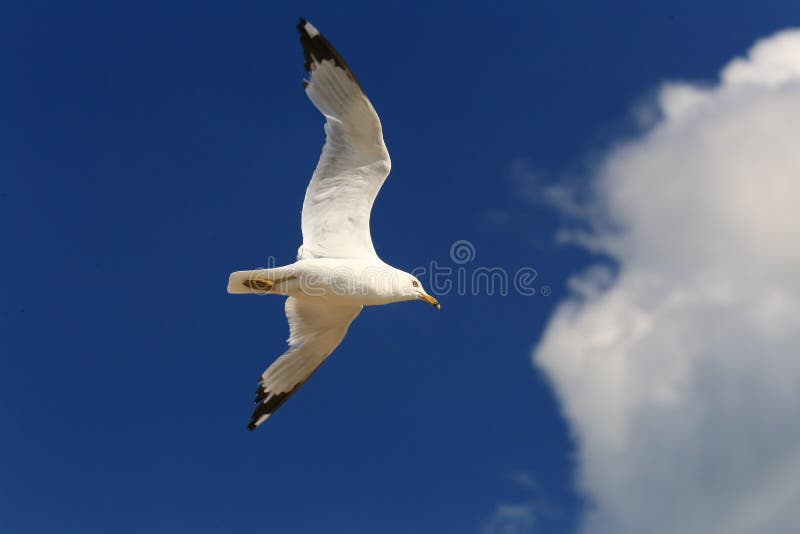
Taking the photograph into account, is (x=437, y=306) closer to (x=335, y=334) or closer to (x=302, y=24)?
(x=335, y=334)

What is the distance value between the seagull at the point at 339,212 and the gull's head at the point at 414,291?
0.01 meters

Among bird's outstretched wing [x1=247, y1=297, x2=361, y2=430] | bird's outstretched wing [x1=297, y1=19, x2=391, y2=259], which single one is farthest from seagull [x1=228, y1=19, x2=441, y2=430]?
bird's outstretched wing [x1=247, y1=297, x2=361, y2=430]

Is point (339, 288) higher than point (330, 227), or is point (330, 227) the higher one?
point (330, 227)

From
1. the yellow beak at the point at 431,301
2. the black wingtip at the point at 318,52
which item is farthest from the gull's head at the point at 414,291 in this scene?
the black wingtip at the point at 318,52

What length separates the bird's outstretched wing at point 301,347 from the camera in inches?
486

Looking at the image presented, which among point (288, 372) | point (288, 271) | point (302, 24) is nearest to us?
point (288, 271)

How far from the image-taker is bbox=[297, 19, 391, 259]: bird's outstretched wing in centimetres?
1113

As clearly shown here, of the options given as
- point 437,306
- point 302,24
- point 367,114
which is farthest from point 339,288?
point 302,24

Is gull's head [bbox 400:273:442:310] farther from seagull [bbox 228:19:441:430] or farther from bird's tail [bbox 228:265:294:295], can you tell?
bird's tail [bbox 228:265:294:295]

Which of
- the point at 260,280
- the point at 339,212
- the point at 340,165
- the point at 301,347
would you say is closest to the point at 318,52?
the point at 340,165

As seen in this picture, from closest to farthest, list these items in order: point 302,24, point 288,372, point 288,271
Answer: point 288,271, point 302,24, point 288,372

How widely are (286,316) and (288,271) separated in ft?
5.84

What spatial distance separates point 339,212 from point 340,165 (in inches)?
23.8

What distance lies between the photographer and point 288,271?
11.0 metres
